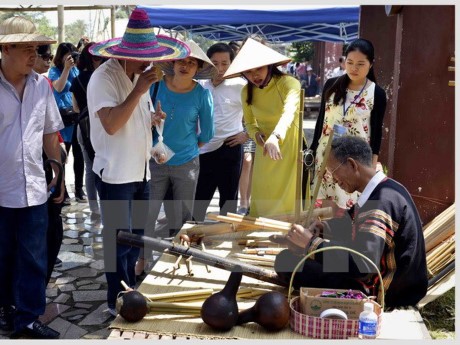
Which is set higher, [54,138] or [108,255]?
[54,138]

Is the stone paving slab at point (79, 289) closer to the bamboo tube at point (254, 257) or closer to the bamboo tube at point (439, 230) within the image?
the bamboo tube at point (254, 257)

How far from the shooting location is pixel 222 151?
551cm

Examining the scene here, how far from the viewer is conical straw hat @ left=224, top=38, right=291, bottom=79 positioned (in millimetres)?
4039

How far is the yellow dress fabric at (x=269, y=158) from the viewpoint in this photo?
13.4ft

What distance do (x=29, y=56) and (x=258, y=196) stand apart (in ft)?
5.41

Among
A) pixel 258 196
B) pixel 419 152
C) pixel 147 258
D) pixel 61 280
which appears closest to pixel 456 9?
pixel 419 152

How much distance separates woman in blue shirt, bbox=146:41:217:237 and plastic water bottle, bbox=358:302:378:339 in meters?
2.24

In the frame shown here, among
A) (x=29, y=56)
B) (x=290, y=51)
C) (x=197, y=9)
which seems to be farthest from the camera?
(x=290, y=51)

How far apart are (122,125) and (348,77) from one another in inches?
61.6

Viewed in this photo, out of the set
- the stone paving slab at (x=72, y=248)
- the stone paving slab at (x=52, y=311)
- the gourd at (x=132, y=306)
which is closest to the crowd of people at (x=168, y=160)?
the stone paving slab at (x=52, y=311)

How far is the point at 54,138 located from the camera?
3.74 meters

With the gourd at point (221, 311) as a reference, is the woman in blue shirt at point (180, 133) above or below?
above

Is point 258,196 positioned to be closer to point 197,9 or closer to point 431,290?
point 431,290

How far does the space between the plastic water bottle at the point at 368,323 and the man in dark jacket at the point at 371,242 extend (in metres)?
0.20
